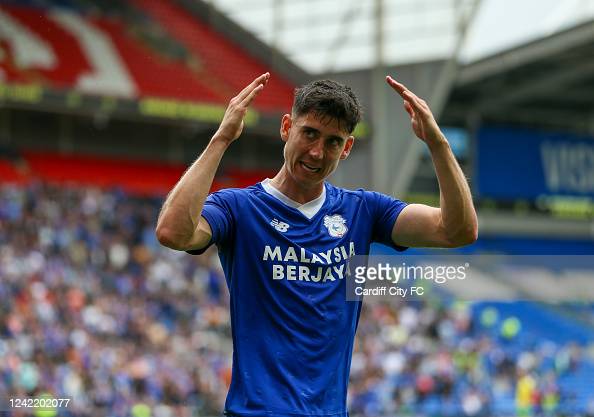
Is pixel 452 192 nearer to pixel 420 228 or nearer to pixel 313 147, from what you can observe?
pixel 420 228

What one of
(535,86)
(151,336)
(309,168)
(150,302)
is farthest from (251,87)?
(535,86)

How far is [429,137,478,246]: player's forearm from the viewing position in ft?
9.41

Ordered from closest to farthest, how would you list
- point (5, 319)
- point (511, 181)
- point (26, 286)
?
point (5, 319) < point (26, 286) < point (511, 181)

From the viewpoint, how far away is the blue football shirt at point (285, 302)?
285 centimetres

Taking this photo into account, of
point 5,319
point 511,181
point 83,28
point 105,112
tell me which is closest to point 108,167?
point 105,112

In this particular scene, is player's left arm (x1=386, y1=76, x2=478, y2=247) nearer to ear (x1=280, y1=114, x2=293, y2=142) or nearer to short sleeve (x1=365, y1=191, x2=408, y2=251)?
short sleeve (x1=365, y1=191, x2=408, y2=251)

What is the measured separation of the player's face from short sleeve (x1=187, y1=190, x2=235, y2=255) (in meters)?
0.21

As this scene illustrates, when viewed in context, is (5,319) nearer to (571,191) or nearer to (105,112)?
(105,112)

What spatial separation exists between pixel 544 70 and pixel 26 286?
513 inches

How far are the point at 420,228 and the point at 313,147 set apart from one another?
437mm

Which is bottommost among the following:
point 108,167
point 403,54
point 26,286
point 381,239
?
point 381,239

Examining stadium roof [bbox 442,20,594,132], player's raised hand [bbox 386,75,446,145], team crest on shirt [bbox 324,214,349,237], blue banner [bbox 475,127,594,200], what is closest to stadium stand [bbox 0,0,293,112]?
stadium roof [bbox 442,20,594,132]

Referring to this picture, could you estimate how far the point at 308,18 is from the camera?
819 inches

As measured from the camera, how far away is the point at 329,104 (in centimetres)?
289
